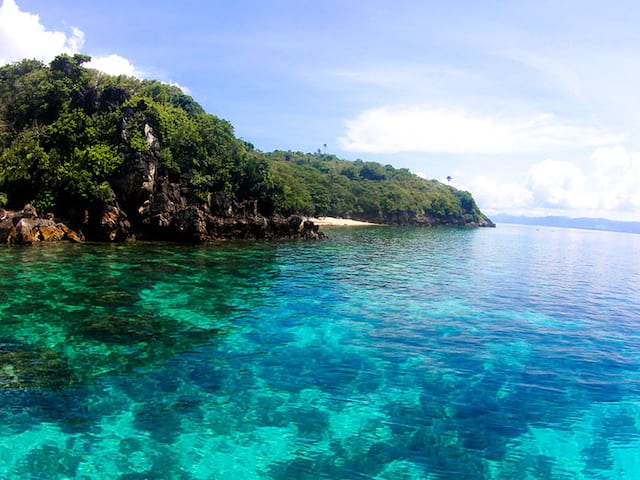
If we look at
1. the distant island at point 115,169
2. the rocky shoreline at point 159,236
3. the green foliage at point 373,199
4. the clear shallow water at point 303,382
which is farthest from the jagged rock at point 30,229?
the green foliage at point 373,199

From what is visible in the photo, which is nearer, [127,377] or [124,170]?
[127,377]

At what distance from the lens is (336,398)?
40.7 ft

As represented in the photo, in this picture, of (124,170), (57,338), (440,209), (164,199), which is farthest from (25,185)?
(440,209)

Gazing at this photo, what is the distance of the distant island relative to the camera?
47.1 metres

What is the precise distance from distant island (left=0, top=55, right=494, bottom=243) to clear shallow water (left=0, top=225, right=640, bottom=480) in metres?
21.8

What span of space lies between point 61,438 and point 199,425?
10.4ft

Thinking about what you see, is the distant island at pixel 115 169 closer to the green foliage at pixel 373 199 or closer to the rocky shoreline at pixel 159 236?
the rocky shoreline at pixel 159 236

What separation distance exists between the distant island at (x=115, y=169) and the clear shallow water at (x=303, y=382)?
71.7 feet

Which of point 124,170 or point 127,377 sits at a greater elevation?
point 124,170

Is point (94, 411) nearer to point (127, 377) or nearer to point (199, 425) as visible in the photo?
point (127, 377)

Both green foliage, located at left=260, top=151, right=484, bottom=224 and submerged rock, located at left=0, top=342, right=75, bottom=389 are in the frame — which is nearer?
submerged rock, located at left=0, top=342, right=75, bottom=389

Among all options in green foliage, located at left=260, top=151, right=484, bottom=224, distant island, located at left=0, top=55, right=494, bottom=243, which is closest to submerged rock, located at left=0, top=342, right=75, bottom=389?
distant island, located at left=0, top=55, right=494, bottom=243

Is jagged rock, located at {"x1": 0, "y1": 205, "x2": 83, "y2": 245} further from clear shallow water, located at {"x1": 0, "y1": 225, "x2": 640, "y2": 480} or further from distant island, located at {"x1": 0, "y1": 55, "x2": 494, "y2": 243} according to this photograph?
clear shallow water, located at {"x1": 0, "y1": 225, "x2": 640, "y2": 480}

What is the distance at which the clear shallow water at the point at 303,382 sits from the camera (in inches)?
366
